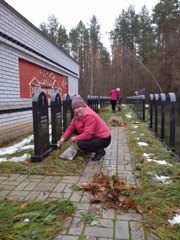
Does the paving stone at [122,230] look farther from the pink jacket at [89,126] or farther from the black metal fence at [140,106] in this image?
the black metal fence at [140,106]

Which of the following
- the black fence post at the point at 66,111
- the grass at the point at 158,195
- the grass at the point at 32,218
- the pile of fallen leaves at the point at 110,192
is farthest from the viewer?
the black fence post at the point at 66,111

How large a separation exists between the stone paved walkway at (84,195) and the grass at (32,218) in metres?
0.11

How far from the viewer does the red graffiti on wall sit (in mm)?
8688

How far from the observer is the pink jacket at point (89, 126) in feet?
15.8

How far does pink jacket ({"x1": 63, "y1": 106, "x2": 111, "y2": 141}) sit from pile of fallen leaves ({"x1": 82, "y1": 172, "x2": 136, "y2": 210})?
119 cm

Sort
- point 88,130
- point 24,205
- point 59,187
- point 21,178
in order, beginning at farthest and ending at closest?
1. point 88,130
2. point 21,178
3. point 59,187
4. point 24,205

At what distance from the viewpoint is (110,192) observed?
3275 mm

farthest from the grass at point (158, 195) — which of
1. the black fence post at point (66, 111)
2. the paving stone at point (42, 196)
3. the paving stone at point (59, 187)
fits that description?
the black fence post at point (66, 111)

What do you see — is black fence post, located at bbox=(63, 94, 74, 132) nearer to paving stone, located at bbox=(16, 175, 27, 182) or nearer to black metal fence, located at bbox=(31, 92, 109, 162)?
black metal fence, located at bbox=(31, 92, 109, 162)

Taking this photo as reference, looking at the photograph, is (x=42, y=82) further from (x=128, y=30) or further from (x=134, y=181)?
(x=128, y=30)

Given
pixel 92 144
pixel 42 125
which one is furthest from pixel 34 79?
pixel 92 144

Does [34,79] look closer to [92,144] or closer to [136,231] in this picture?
[92,144]

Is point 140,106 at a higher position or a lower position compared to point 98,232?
higher

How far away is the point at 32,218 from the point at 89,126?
7.78ft
